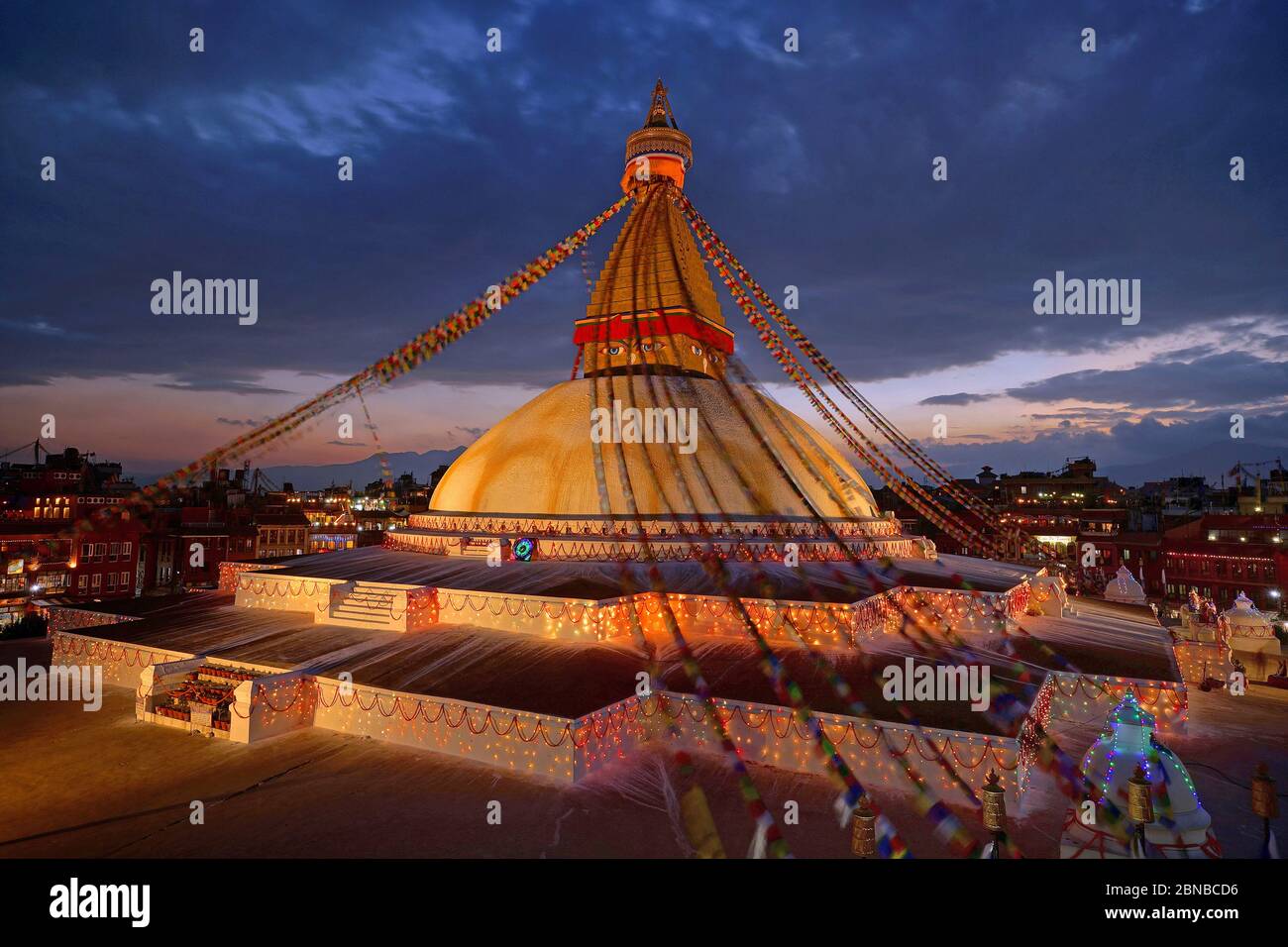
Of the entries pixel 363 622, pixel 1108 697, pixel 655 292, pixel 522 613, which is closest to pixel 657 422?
pixel 655 292

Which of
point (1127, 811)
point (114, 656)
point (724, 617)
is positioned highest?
point (724, 617)

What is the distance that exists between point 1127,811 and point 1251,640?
13934 millimetres

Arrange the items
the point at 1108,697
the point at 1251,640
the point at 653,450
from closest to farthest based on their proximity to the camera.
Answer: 1. the point at 1108,697
2. the point at 1251,640
3. the point at 653,450

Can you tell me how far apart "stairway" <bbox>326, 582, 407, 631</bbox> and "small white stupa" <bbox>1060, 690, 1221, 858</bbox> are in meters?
11.0

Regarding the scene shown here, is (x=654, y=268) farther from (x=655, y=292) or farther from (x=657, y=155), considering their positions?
(x=657, y=155)

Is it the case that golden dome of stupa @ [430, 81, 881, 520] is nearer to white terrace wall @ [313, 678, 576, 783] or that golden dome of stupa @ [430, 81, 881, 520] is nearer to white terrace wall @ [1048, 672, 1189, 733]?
white terrace wall @ [1048, 672, 1189, 733]

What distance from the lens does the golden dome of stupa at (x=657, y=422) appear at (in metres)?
15.8

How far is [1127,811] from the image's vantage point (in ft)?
16.2

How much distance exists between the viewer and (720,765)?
875cm

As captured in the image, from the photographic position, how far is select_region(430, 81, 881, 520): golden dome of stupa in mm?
15773

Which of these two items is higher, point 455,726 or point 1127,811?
point 1127,811

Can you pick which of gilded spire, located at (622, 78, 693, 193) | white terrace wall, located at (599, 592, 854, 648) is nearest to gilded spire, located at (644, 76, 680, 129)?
gilded spire, located at (622, 78, 693, 193)
